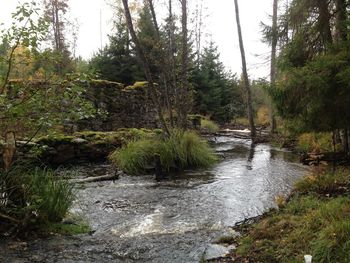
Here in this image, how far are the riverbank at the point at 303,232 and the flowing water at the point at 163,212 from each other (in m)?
0.54

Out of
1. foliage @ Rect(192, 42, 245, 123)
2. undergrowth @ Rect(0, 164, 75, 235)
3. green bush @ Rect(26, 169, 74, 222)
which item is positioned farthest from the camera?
foliage @ Rect(192, 42, 245, 123)

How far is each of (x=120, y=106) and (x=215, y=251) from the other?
11851 millimetres

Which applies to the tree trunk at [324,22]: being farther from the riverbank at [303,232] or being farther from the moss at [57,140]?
the moss at [57,140]

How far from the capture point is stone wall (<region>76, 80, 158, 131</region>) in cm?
1445

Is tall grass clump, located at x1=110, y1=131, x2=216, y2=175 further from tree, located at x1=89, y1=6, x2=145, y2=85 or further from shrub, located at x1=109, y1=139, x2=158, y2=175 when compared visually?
tree, located at x1=89, y1=6, x2=145, y2=85

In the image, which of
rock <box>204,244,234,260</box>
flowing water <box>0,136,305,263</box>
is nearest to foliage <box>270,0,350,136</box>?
flowing water <box>0,136,305,263</box>

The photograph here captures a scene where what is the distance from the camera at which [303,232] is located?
381 cm

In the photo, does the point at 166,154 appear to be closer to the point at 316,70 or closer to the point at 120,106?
the point at 316,70

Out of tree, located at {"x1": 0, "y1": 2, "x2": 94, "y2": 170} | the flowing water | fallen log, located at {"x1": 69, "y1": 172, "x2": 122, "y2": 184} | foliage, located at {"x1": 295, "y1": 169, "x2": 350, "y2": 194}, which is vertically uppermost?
A: tree, located at {"x1": 0, "y1": 2, "x2": 94, "y2": 170}

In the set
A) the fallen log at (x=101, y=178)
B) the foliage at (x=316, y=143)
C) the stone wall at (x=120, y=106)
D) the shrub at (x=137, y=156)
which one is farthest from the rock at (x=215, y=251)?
the stone wall at (x=120, y=106)

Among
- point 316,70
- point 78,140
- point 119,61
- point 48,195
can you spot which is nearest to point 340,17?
point 316,70

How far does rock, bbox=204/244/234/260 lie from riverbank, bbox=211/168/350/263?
108mm

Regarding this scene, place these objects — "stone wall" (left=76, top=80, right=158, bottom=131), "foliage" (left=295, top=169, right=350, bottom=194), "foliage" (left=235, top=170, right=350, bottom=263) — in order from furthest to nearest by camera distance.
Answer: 1. "stone wall" (left=76, top=80, right=158, bottom=131)
2. "foliage" (left=295, top=169, right=350, bottom=194)
3. "foliage" (left=235, top=170, right=350, bottom=263)

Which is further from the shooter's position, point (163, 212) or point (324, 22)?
point (324, 22)
